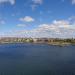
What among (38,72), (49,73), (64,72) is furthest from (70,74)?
(38,72)

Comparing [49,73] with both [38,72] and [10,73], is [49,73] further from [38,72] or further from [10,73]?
[10,73]

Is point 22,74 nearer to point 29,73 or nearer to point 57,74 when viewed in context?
point 29,73

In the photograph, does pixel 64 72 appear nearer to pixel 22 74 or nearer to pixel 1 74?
pixel 22 74

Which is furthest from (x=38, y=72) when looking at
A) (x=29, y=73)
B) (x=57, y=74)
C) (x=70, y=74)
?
(x=70, y=74)

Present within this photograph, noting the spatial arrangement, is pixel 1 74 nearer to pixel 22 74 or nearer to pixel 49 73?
pixel 22 74

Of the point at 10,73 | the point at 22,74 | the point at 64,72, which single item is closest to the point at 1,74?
the point at 10,73
